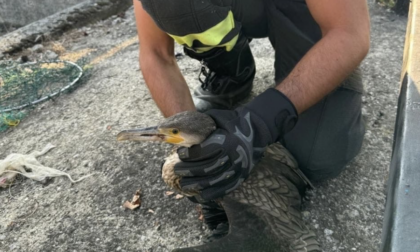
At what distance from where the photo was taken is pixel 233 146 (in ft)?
5.57

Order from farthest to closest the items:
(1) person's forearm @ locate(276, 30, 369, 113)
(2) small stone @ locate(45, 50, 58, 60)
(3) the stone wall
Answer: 1. (3) the stone wall
2. (2) small stone @ locate(45, 50, 58, 60)
3. (1) person's forearm @ locate(276, 30, 369, 113)

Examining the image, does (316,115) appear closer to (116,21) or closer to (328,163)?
(328,163)

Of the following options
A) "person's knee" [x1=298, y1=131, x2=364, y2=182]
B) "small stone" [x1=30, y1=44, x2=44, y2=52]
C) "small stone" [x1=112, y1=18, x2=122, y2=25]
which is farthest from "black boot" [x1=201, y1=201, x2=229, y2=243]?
"small stone" [x1=112, y1=18, x2=122, y2=25]

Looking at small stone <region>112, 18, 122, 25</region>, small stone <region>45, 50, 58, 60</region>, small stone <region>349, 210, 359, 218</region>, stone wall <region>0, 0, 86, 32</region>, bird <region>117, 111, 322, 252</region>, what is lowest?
stone wall <region>0, 0, 86, 32</region>

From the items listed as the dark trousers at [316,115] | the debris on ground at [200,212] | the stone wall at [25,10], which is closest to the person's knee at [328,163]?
the dark trousers at [316,115]

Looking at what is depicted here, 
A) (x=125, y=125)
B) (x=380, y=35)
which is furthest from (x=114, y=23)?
(x=380, y=35)

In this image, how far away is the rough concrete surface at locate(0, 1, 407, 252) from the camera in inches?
83.6

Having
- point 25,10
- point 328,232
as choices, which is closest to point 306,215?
point 328,232

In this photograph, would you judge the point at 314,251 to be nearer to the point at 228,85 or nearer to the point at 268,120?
the point at 268,120

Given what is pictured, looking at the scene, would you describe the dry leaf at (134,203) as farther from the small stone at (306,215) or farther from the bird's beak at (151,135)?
the small stone at (306,215)

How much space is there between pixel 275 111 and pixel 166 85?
0.88 meters

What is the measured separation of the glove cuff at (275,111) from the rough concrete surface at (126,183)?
55 centimetres

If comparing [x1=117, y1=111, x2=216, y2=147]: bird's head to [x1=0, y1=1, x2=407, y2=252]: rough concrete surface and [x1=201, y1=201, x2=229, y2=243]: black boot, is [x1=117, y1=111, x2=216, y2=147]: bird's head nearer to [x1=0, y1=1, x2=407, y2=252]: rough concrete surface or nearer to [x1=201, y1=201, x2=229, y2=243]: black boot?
[x1=201, y1=201, x2=229, y2=243]: black boot

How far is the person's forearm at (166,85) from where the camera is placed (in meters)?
2.45
